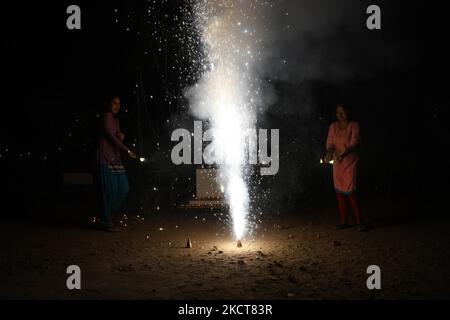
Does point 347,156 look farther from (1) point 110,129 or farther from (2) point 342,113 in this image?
(1) point 110,129

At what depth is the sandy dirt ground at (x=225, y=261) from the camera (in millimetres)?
4406

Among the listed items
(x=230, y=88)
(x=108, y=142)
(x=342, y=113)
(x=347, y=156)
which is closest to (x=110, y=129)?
(x=108, y=142)

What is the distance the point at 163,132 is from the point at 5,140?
219 inches

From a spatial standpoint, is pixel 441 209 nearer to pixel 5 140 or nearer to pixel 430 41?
pixel 430 41

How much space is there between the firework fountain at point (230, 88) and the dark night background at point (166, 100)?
2.68 ft

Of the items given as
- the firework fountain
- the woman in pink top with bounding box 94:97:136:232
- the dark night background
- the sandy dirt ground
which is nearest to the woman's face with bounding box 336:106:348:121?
the sandy dirt ground

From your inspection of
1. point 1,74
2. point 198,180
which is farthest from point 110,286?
point 1,74

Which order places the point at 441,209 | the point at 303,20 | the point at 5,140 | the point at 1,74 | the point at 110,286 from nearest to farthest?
the point at 110,286
the point at 441,209
the point at 303,20
the point at 1,74
the point at 5,140

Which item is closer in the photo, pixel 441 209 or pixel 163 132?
pixel 441 209

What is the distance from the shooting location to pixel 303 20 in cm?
1006

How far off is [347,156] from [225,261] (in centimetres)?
287

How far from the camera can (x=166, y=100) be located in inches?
548
